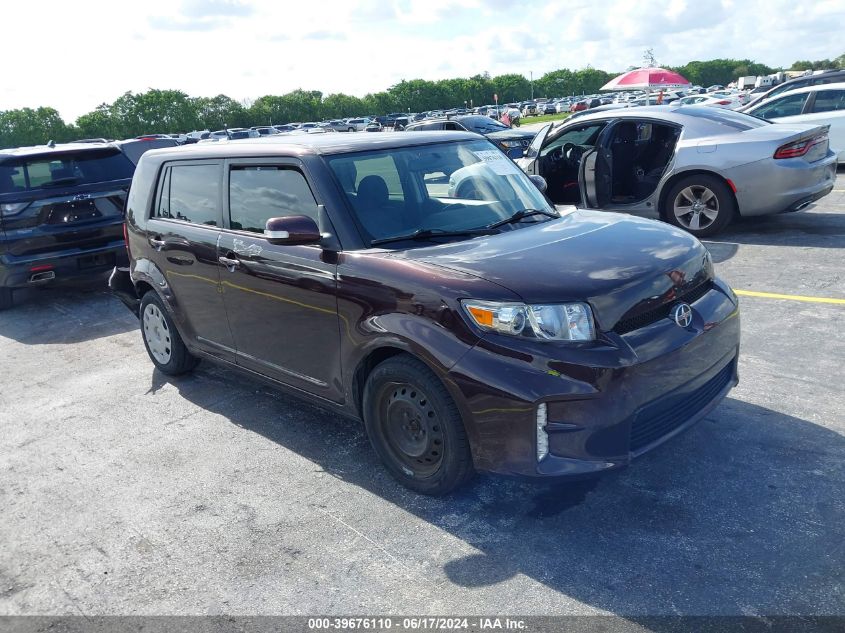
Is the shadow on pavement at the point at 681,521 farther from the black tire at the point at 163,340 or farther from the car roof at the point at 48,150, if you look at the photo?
the car roof at the point at 48,150

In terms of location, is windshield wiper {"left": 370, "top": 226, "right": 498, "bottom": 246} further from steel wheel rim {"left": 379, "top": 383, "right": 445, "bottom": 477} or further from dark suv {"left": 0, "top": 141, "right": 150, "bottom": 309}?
dark suv {"left": 0, "top": 141, "right": 150, "bottom": 309}

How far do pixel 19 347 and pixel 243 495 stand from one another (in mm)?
4515

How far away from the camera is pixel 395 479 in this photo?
150 inches

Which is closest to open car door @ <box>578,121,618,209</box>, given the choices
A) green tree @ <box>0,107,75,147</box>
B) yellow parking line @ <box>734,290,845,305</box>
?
yellow parking line @ <box>734,290,845,305</box>

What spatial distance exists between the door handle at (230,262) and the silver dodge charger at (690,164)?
5649 millimetres

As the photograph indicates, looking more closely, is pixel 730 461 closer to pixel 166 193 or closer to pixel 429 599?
pixel 429 599

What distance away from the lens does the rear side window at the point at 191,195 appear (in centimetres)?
473

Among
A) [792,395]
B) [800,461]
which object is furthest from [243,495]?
[792,395]

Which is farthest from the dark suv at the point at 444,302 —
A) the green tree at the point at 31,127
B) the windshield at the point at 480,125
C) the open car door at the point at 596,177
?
the green tree at the point at 31,127

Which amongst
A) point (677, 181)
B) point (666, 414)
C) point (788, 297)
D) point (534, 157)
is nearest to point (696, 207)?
point (677, 181)

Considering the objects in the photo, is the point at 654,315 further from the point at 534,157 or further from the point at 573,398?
the point at 534,157

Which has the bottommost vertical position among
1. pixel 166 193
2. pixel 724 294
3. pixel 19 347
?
pixel 19 347

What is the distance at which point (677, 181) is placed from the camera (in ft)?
28.6

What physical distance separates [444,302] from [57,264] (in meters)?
6.37
